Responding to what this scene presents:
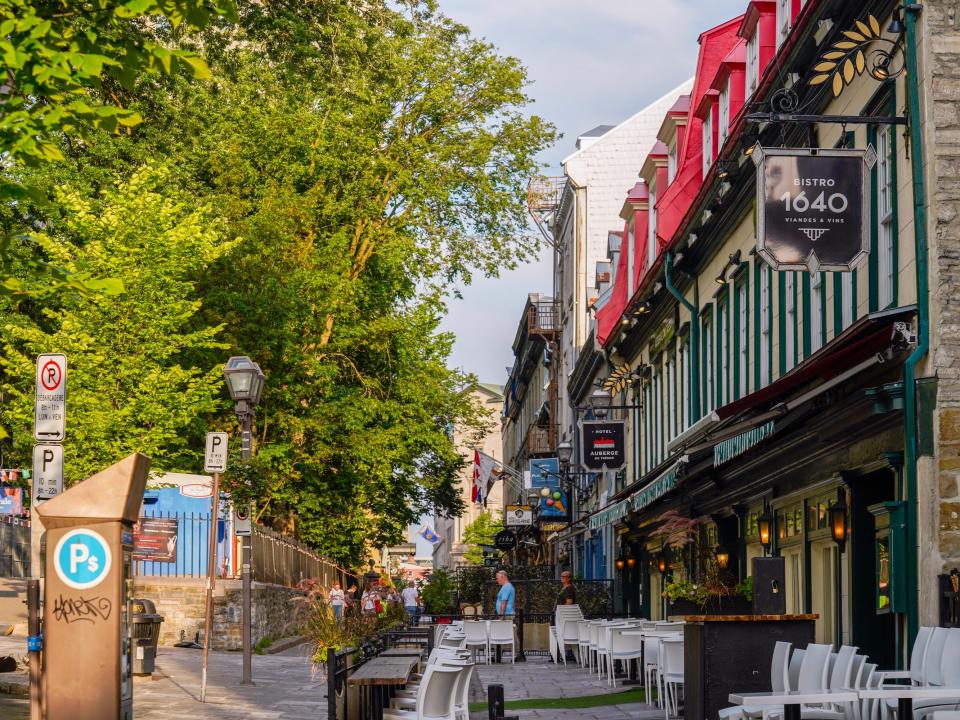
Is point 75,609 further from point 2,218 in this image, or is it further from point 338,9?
point 2,218

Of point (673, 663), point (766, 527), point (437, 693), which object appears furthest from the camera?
point (766, 527)

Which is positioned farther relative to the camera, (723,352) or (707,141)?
(707,141)

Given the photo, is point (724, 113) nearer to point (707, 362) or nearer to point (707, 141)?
point (707, 141)

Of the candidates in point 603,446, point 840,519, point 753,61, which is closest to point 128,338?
point 603,446

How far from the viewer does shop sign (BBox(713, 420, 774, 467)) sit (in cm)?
1475

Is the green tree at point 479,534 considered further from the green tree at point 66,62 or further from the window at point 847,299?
the green tree at point 66,62

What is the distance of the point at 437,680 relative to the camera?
32.1ft

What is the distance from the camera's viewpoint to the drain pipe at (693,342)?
25719mm

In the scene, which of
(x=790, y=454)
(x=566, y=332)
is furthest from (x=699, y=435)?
(x=566, y=332)

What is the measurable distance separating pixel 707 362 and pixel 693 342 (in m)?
1.36

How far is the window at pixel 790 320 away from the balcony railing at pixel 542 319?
136ft

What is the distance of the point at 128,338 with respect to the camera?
30625 millimetres

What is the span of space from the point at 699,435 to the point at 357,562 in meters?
22.7

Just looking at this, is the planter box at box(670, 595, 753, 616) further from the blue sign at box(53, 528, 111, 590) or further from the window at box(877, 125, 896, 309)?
the blue sign at box(53, 528, 111, 590)
